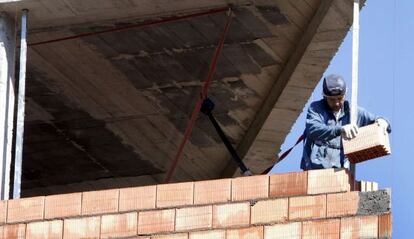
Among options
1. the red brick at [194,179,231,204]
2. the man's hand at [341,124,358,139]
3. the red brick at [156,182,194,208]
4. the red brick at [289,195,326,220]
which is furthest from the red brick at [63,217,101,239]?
the man's hand at [341,124,358,139]

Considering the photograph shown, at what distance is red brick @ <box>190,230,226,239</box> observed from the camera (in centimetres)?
2141

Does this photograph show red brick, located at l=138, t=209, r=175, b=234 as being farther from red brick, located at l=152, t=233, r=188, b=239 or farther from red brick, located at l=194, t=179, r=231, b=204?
red brick, located at l=194, t=179, r=231, b=204

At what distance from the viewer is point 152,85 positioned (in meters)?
26.9

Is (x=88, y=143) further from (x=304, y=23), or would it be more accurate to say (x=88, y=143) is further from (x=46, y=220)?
(x=46, y=220)

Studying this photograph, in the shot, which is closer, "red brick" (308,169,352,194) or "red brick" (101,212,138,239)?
"red brick" (308,169,352,194)

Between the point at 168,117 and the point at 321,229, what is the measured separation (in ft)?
21.8

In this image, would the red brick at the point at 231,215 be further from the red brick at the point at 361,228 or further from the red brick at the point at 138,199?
the red brick at the point at 361,228

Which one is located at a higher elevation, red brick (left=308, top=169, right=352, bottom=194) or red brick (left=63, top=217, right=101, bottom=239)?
red brick (left=308, top=169, right=352, bottom=194)

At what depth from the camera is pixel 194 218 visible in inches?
852

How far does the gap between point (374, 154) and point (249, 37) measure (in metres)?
4.35

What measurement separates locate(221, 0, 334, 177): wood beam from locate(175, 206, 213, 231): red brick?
3893 mm

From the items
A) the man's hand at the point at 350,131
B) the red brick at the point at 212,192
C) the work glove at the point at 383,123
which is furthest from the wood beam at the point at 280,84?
the red brick at the point at 212,192

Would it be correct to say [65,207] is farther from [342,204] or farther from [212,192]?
[342,204]

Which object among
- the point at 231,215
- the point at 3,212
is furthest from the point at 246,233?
the point at 3,212
